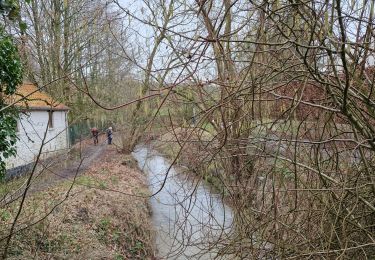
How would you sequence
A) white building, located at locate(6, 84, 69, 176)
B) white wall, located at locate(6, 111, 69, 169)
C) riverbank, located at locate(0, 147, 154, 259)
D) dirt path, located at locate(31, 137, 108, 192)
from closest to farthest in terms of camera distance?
1. riverbank, located at locate(0, 147, 154, 259)
2. dirt path, located at locate(31, 137, 108, 192)
3. white building, located at locate(6, 84, 69, 176)
4. white wall, located at locate(6, 111, 69, 169)

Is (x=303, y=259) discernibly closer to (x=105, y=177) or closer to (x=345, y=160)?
→ (x=345, y=160)

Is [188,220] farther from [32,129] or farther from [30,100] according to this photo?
[32,129]

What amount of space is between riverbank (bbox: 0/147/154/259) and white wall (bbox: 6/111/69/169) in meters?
2.55

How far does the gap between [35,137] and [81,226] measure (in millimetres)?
11281

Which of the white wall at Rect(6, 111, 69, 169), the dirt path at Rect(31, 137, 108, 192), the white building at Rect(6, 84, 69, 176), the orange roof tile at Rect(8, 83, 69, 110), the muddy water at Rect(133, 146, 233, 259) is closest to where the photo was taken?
the orange roof tile at Rect(8, 83, 69, 110)

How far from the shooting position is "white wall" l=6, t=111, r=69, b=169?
52.7ft

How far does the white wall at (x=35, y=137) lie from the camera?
1606 cm

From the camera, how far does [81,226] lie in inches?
362

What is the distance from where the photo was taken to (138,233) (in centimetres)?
1030

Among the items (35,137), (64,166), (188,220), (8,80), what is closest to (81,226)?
(8,80)

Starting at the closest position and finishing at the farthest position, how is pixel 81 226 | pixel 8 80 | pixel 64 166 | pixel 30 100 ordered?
1. pixel 30 100
2. pixel 81 226
3. pixel 8 80
4. pixel 64 166

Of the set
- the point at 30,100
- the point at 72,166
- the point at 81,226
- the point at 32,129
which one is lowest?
the point at 72,166

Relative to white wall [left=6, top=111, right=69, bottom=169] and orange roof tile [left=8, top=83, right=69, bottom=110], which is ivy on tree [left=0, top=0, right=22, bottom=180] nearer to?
orange roof tile [left=8, top=83, right=69, bottom=110]

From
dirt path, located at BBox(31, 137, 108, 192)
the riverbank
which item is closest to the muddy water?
the riverbank
